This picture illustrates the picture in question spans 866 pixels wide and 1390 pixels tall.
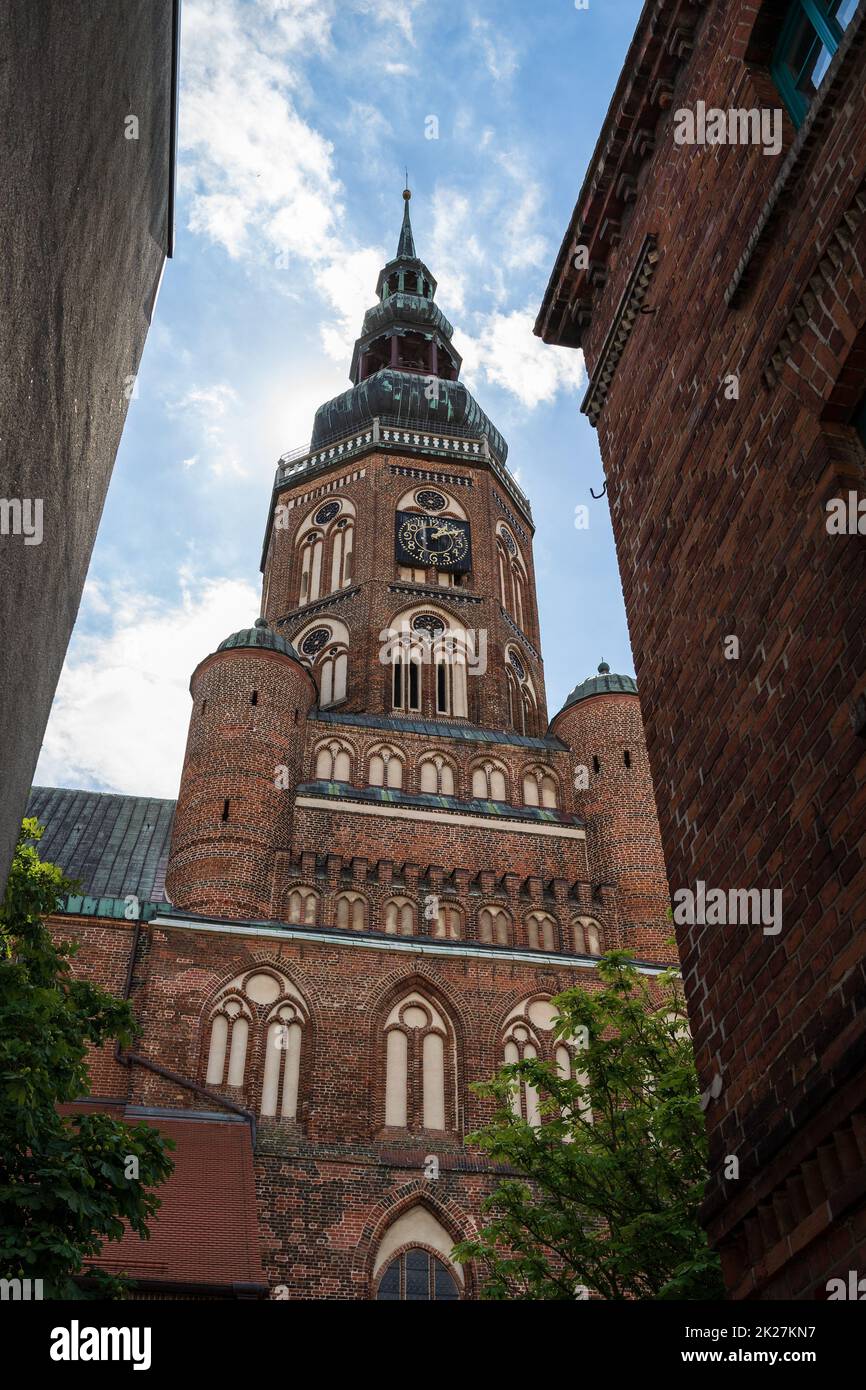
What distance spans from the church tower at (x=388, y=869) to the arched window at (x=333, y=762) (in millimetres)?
59

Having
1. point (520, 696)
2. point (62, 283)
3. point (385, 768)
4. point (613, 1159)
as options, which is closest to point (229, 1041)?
point (385, 768)

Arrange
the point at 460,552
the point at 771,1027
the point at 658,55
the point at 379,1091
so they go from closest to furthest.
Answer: the point at 771,1027, the point at 658,55, the point at 379,1091, the point at 460,552

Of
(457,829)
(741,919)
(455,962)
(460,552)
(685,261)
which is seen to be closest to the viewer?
(741,919)

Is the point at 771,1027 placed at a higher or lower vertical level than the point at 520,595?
lower

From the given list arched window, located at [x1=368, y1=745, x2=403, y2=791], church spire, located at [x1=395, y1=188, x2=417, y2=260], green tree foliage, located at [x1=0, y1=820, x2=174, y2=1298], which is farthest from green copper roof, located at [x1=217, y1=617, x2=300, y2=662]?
church spire, located at [x1=395, y1=188, x2=417, y2=260]

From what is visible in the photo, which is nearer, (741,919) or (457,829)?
(741,919)

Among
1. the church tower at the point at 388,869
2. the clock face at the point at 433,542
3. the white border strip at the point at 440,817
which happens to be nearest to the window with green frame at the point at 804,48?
the church tower at the point at 388,869

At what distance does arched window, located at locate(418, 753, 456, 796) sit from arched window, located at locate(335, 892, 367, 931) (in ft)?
12.8

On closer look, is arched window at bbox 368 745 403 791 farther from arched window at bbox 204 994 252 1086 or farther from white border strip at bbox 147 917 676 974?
arched window at bbox 204 994 252 1086
